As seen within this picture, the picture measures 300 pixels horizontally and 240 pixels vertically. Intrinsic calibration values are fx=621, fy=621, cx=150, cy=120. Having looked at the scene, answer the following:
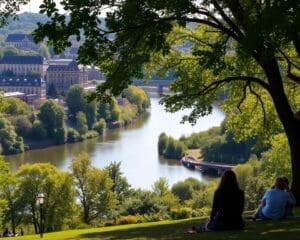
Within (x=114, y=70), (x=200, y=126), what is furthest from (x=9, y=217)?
(x=200, y=126)

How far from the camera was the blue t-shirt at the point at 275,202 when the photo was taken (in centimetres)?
626

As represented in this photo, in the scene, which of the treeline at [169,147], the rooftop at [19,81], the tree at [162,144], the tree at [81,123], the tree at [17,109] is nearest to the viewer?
the treeline at [169,147]

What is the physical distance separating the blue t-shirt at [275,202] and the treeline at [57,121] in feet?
142

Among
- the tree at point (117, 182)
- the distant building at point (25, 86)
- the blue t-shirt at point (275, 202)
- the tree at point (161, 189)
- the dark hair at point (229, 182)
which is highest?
the distant building at point (25, 86)

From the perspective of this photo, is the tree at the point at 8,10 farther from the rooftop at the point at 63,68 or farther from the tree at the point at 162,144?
the rooftop at the point at 63,68

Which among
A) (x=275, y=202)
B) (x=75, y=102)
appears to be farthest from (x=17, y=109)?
(x=275, y=202)

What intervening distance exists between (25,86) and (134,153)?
4467 centimetres

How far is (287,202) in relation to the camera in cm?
634

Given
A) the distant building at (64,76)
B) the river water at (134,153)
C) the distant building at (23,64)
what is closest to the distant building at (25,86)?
the distant building at (64,76)

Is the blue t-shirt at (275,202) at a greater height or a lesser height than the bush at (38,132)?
greater

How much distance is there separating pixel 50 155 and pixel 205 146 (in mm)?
11978

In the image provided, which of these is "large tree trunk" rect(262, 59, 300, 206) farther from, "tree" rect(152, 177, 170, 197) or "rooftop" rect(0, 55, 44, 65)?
"rooftop" rect(0, 55, 44, 65)

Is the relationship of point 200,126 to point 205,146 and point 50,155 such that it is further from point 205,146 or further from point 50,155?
point 50,155

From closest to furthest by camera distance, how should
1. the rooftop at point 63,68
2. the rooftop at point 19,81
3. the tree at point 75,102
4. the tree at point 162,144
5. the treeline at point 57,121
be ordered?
the tree at point 162,144, the treeline at point 57,121, the tree at point 75,102, the rooftop at point 19,81, the rooftop at point 63,68
